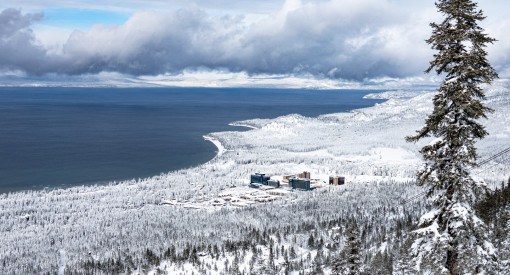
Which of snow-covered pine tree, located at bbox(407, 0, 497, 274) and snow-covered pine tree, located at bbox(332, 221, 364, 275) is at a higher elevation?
snow-covered pine tree, located at bbox(407, 0, 497, 274)

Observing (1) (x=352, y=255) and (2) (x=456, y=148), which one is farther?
(1) (x=352, y=255)

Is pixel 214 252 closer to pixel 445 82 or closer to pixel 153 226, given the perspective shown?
pixel 153 226

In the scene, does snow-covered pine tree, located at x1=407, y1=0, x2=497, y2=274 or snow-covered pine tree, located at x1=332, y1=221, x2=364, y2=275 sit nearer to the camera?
snow-covered pine tree, located at x1=407, y1=0, x2=497, y2=274

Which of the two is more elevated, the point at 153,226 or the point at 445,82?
the point at 445,82

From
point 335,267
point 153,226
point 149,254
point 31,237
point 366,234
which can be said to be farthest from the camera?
point 153,226

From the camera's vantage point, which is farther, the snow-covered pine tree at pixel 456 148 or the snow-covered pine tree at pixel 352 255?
the snow-covered pine tree at pixel 352 255

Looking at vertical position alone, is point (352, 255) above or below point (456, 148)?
below

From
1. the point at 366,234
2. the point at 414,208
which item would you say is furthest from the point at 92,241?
the point at 414,208

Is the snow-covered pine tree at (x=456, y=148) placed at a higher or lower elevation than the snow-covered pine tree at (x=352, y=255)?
higher
